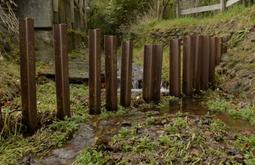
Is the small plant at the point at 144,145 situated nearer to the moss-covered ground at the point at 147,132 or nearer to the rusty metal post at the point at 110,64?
the moss-covered ground at the point at 147,132

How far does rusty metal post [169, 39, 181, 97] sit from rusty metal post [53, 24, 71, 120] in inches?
88.2

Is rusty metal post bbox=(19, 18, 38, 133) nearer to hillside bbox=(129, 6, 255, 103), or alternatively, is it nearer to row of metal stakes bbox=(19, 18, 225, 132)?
row of metal stakes bbox=(19, 18, 225, 132)

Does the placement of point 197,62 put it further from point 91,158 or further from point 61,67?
point 91,158

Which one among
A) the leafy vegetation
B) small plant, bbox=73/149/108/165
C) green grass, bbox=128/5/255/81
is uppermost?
green grass, bbox=128/5/255/81

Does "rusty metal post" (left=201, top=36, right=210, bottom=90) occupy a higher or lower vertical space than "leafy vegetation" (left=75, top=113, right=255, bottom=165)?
higher

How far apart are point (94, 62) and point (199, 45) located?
2.55 meters

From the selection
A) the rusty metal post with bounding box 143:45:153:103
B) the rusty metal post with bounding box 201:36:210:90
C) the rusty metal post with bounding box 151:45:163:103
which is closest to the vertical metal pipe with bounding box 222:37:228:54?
the rusty metal post with bounding box 201:36:210:90

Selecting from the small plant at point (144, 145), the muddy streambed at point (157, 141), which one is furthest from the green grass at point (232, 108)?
the small plant at point (144, 145)

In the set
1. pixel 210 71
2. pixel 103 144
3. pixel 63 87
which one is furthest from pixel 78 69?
pixel 103 144

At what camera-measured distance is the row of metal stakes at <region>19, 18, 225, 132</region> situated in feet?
14.3

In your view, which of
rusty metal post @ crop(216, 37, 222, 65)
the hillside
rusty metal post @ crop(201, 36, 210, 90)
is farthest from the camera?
rusty metal post @ crop(216, 37, 222, 65)

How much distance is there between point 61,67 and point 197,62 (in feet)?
9.80

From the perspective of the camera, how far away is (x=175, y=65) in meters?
6.48

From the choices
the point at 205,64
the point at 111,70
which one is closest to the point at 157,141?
the point at 111,70
